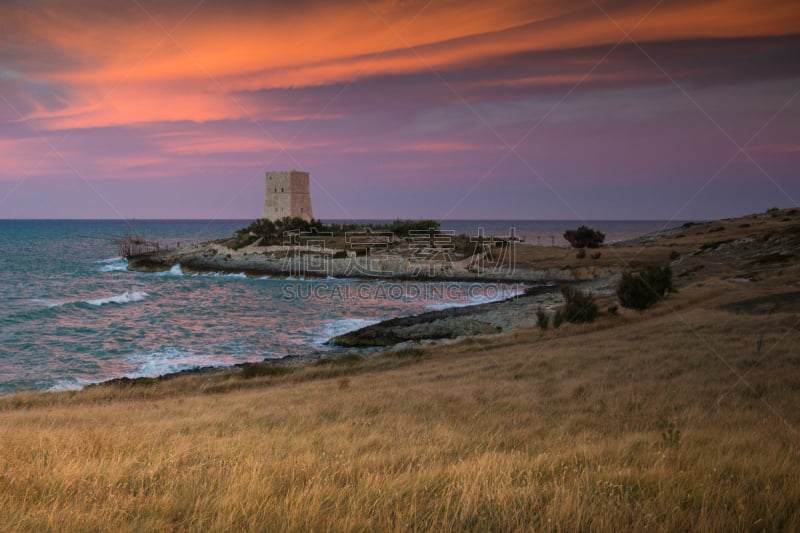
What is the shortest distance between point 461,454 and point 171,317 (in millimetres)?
38694

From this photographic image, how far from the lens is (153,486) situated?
16.3ft

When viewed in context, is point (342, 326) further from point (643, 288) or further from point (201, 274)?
point (201, 274)

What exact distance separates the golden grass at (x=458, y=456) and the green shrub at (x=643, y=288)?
11.5m

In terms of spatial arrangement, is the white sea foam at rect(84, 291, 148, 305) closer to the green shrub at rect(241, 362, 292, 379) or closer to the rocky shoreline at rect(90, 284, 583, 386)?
the rocky shoreline at rect(90, 284, 583, 386)

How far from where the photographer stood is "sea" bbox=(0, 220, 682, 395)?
1056 inches

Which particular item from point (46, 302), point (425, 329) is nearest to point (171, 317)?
point (46, 302)

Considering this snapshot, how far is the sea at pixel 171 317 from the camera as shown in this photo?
26.8 metres

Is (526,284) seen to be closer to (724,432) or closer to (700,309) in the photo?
(700,309)

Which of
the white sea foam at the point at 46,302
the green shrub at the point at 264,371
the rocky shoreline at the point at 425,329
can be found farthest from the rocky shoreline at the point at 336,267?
the green shrub at the point at 264,371

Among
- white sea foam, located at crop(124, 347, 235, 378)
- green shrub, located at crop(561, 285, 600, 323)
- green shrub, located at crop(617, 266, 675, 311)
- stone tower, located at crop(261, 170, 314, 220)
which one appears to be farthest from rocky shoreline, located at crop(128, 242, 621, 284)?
white sea foam, located at crop(124, 347, 235, 378)

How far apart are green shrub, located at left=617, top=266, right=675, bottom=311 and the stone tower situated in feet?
231

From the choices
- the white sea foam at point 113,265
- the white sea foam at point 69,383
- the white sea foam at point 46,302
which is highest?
the white sea foam at point 113,265

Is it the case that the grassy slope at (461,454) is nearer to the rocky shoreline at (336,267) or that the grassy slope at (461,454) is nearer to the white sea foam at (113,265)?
the rocky shoreline at (336,267)

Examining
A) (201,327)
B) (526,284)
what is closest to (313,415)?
(201,327)
